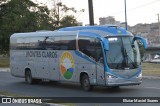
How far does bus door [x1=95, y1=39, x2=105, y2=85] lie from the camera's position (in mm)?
19656

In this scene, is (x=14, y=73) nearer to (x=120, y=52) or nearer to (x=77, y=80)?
(x=77, y=80)

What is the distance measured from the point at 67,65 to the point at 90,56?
7.03ft

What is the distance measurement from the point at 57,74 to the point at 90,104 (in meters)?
8.05

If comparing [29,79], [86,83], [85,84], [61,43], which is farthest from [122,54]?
[29,79]

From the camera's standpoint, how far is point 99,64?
781 inches

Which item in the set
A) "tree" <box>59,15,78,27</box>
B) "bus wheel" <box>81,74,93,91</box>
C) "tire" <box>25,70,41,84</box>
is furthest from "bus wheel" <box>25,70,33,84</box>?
"tree" <box>59,15,78,27</box>

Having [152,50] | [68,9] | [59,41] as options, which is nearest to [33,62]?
[59,41]

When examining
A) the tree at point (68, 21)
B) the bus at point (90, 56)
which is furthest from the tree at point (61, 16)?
the bus at point (90, 56)

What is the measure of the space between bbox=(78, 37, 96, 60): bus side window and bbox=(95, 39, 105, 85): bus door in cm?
30

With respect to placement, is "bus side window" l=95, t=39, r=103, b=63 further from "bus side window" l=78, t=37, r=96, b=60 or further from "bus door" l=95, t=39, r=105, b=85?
"bus side window" l=78, t=37, r=96, b=60

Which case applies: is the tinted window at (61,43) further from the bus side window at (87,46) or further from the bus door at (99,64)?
the bus door at (99,64)

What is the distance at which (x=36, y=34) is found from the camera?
25.4m

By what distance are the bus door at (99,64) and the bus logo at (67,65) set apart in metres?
2.16

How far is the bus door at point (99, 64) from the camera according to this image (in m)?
19.7
